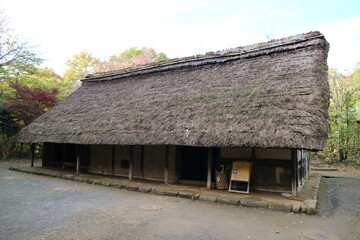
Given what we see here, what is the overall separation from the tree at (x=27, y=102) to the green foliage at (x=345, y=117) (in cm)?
2003

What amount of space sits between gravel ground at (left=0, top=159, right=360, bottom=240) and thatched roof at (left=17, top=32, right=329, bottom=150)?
1.72 meters

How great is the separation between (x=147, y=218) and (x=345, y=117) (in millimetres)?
16981

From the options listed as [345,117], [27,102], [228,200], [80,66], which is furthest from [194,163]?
[80,66]

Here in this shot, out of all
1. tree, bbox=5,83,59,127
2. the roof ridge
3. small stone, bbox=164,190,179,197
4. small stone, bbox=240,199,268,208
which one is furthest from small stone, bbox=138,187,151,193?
tree, bbox=5,83,59,127

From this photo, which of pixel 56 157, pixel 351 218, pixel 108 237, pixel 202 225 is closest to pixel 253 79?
pixel 351 218

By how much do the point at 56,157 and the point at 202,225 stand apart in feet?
38.7

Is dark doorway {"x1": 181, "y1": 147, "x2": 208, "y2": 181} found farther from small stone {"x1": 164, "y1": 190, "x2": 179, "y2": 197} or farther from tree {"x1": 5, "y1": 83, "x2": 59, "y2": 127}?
tree {"x1": 5, "y1": 83, "x2": 59, "y2": 127}

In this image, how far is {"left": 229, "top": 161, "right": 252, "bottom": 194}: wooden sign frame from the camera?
7.43m

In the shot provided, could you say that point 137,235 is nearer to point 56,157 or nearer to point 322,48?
point 322,48

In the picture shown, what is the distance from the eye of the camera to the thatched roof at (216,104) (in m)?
6.53

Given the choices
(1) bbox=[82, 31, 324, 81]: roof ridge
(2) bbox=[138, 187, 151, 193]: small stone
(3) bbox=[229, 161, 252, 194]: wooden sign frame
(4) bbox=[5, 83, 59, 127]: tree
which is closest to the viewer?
(3) bbox=[229, 161, 252, 194]: wooden sign frame

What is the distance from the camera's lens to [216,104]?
27.0 feet

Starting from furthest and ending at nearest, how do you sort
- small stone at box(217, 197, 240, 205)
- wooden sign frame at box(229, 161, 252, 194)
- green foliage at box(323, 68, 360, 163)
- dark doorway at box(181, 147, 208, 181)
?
green foliage at box(323, 68, 360, 163) < dark doorway at box(181, 147, 208, 181) < wooden sign frame at box(229, 161, 252, 194) < small stone at box(217, 197, 240, 205)

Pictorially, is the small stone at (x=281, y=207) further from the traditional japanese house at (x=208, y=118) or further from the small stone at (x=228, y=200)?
the traditional japanese house at (x=208, y=118)
